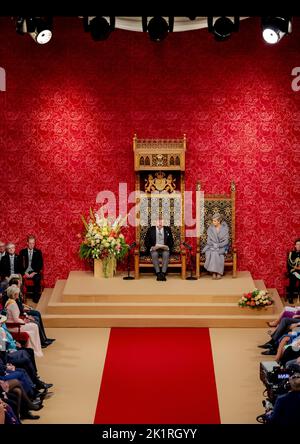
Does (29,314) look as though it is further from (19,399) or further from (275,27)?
(275,27)

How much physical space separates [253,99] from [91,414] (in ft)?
23.7

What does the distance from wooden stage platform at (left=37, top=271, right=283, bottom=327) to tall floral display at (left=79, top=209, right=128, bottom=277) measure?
592 mm

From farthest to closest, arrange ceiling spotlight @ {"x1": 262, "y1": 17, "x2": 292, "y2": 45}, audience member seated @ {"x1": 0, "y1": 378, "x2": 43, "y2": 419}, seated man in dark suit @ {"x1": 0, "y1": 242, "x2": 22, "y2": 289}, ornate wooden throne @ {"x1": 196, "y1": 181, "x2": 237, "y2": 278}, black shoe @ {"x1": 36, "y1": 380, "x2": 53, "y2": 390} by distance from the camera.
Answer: ornate wooden throne @ {"x1": 196, "y1": 181, "x2": 237, "y2": 278} < seated man in dark suit @ {"x1": 0, "y1": 242, "x2": 22, "y2": 289} < ceiling spotlight @ {"x1": 262, "y1": 17, "x2": 292, "y2": 45} < black shoe @ {"x1": 36, "y1": 380, "x2": 53, "y2": 390} < audience member seated @ {"x1": 0, "y1": 378, "x2": 43, "y2": 419}

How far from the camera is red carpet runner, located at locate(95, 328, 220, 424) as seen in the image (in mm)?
10008

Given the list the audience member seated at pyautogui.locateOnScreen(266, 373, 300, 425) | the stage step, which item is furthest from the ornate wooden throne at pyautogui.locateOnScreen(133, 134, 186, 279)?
the audience member seated at pyautogui.locateOnScreen(266, 373, 300, 425)

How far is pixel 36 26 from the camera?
41.6 feet

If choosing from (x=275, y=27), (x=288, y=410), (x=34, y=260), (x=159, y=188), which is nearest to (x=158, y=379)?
(x=288, y=410)

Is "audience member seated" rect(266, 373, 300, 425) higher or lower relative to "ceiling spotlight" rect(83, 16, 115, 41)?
lower

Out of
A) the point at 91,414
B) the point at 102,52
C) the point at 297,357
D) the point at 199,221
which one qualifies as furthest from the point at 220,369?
the point at 102,52

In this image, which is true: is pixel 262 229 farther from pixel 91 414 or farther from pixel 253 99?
pixel 91 414

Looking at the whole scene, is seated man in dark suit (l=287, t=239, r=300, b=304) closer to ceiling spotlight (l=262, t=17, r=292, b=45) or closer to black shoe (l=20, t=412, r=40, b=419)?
ceiling spotlight (l=262, t=17, r=292, b=45)

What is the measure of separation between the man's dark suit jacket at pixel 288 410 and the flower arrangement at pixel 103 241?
6779 millimetres

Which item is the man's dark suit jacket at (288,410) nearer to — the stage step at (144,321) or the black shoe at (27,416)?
the black shoe at (27,416)

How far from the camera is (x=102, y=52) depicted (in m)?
15.2
